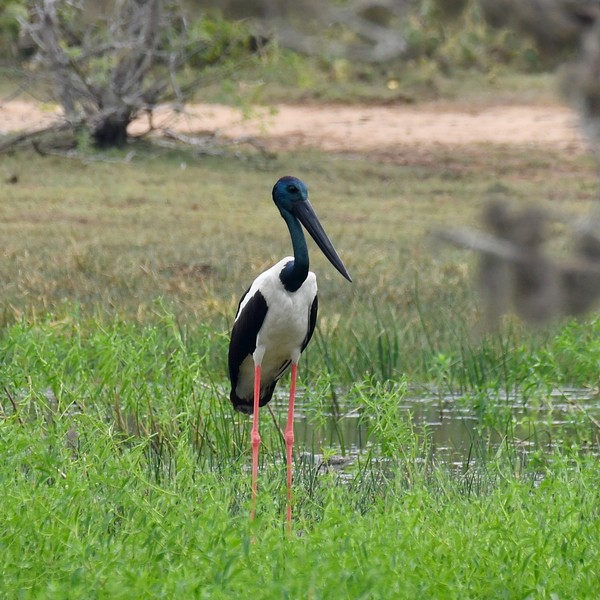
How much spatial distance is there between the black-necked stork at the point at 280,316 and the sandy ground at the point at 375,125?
10.2 m

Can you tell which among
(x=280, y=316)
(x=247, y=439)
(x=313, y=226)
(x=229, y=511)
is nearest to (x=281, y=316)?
(x=280, y=316)

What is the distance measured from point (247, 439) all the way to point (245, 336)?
1.31 ft

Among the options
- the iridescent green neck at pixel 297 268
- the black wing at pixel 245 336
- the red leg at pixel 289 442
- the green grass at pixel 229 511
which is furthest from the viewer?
the black wing at pixel 245 336

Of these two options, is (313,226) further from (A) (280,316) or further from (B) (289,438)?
(B) (289,438)

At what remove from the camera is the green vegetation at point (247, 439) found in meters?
3.72

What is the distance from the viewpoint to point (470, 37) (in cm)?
292

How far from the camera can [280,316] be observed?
5.47 meters

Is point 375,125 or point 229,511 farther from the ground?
point 229,511

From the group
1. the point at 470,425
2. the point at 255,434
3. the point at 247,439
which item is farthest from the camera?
the point at 470,425

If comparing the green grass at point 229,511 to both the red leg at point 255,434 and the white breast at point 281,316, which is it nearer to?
the red leg at point 255,434

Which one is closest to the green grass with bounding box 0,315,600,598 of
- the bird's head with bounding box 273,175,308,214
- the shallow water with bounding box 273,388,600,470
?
the shallow water with bounding box 273,388,600,470

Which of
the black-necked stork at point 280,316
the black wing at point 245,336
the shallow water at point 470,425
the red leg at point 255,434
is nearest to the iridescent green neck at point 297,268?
the black-necked stork at point 280,316

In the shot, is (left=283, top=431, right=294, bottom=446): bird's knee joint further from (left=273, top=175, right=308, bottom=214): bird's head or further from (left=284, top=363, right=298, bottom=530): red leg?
(left=273, top=175, right=308, bottom=214): bird's head

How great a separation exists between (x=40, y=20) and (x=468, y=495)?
9.61 m
